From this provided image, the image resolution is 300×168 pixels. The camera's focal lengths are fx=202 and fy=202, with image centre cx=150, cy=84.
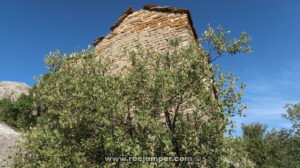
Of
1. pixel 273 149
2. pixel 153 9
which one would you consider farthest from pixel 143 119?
pixel 273 149

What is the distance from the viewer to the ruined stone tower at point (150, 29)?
881cm

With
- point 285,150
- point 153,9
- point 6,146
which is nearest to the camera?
point 153,9

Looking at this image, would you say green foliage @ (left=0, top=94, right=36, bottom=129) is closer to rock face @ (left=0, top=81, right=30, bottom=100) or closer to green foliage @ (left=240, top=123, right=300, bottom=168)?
rock face @ (left=0, top=81, right=30, bottom=100)

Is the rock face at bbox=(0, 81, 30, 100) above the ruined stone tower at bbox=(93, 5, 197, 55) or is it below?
above

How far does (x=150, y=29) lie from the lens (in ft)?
31.9

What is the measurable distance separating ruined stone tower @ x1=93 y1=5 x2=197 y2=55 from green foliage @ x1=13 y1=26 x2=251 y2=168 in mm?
2730

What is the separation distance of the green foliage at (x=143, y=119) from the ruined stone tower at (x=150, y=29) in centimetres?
273

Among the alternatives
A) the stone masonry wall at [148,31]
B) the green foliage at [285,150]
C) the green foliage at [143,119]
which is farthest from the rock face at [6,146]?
the green foliage at [285,150]

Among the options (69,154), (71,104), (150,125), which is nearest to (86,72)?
(71,104)

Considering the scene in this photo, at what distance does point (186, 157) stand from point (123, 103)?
2136mm

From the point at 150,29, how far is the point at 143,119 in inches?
235

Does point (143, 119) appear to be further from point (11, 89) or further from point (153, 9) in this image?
point (11, 89)

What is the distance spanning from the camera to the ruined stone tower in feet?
28.9

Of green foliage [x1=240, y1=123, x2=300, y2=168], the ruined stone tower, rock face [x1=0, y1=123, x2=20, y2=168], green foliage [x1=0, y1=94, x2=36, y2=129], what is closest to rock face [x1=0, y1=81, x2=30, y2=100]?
green foliage [x1=0, y1=94, x2=36, y2=129]
